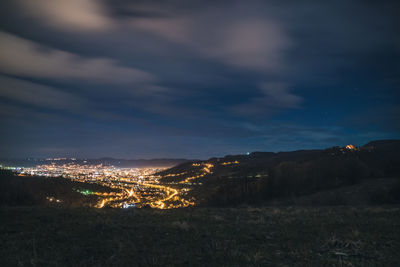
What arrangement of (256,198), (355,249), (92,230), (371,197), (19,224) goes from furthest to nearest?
(256,198) → (371,197) → (19,224) → (92,230) → (355,249)

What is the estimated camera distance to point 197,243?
305 inches

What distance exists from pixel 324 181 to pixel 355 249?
54.5 metres

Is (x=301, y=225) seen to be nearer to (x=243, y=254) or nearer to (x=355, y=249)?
(x=355, y=249)

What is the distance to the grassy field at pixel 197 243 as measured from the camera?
6.14 metres

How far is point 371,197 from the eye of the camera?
35312mm

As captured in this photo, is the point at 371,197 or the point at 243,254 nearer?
the point at 243,254

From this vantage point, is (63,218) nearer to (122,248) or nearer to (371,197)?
(122,248)

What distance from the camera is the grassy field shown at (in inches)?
242

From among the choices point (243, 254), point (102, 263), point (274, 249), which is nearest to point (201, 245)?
point (243, 254)

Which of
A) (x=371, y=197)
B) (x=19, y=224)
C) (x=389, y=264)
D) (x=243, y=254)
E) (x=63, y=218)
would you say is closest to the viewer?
(x=389, y=264)

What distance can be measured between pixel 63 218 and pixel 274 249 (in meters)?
9.79

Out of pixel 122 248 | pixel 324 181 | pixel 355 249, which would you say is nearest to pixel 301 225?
pixel 355 249

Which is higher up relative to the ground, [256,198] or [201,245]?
[201,245]

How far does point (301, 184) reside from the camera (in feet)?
185
